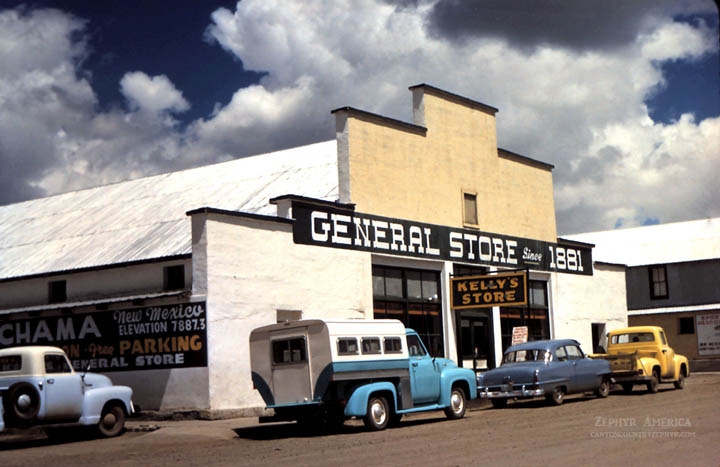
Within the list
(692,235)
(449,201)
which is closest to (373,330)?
(449,201)

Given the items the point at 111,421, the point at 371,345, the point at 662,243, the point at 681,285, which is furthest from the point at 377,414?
the point at 662,243

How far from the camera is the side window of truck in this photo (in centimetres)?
1961

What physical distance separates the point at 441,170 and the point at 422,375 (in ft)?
44.6

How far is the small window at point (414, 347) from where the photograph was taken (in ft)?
→ 64.3

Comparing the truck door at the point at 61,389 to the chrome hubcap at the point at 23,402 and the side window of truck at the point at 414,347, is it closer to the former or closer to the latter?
the chrome hubcap at the point at 23,402

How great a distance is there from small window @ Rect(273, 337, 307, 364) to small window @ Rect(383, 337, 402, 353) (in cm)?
200

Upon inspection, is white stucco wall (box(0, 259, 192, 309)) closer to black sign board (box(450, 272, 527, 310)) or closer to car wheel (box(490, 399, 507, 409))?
car wheel (box(490, 399, 507, 409))

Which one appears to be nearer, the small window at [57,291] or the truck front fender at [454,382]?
the truck front fender at [454,382]

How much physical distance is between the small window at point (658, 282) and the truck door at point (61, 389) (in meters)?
41.8

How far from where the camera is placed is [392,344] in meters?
19.1

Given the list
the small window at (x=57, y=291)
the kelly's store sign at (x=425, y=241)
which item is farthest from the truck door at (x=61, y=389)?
the small window at (x=57, y=291)

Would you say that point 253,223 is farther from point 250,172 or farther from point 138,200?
point 138,200

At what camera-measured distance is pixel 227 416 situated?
2259cm

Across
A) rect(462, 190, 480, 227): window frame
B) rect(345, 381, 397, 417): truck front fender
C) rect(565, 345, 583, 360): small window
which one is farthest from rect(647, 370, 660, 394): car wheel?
rect(345, 381, 397, 417): truck front fender
